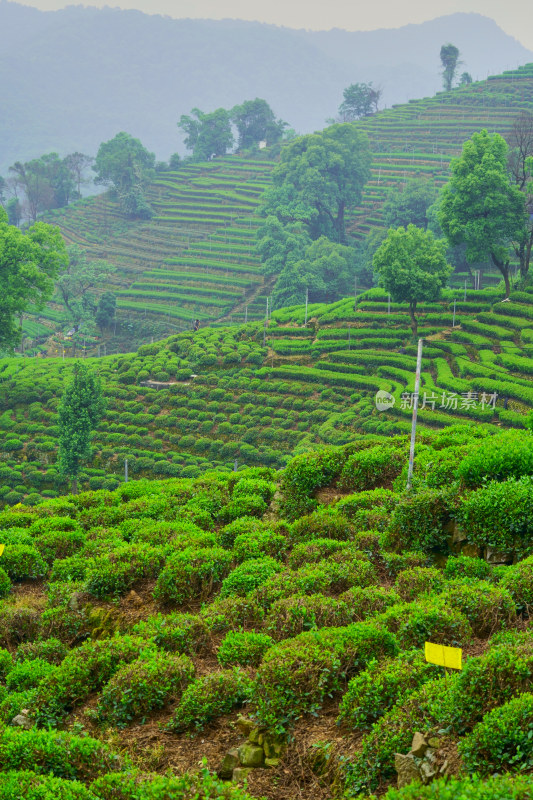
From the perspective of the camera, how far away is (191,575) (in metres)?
9.48

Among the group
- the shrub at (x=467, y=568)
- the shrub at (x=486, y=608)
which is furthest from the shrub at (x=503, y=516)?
the shrub at (x=486, y=608)

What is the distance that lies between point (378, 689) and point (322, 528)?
13.6ft

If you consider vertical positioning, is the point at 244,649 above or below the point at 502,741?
below

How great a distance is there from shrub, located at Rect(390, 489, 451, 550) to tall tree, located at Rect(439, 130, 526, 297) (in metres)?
26.2

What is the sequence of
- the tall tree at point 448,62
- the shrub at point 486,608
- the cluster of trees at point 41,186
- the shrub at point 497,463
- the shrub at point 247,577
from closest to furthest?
the shrub at point 486,608, the shrub at point 497,463, the shrub at point 247,577, the cluster of trees at point 41,186, the tall tree at point 448,62

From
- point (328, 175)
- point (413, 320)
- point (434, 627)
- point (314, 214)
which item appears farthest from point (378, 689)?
point (328, 175)

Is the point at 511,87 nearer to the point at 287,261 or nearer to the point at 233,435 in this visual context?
the point at 287,261

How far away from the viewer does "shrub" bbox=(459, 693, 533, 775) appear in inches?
195

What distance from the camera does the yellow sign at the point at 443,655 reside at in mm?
5891

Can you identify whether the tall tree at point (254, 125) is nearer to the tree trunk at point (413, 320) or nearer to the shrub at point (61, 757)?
the tree trunk at point (413, 320)

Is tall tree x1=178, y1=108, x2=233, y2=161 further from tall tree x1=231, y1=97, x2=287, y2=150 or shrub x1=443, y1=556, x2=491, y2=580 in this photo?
shrub x1=443, y1=556, x2=491, y2=580

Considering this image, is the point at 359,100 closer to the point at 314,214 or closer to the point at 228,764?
the point at 314,214

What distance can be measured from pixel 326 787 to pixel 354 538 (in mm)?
4346

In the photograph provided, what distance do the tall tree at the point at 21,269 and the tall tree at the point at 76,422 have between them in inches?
381
